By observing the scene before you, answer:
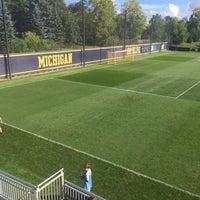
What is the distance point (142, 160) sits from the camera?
9.64 meters

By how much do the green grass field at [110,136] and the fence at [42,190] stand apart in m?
1.23

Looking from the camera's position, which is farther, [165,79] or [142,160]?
[165,79]

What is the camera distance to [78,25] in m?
78.1

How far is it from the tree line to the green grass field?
21794mm

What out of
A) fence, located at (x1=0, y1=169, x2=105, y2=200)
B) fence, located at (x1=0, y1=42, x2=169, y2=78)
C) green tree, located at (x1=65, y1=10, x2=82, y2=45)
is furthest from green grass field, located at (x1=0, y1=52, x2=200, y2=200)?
green tree, located at (x1=65, y1=10, x2=82, y2=45)

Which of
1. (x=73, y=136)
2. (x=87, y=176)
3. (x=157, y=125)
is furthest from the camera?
(x=157, y=125)

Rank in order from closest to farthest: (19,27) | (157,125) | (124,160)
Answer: (124,160) → (157,125) → (19,27)

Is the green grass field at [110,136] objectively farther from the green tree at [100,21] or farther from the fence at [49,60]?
the green tree at [100,21]

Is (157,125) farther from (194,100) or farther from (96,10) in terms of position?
(96,10)

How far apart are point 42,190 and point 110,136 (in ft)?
17.8

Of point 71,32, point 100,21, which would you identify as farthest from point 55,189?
point 100,21

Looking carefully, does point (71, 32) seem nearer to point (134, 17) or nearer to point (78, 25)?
point (78, 25)

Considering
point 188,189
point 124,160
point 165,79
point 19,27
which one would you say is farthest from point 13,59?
point 19,27

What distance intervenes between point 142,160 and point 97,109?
21.2 ft
